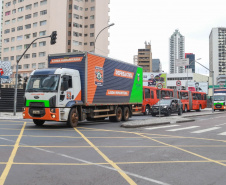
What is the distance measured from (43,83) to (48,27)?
190ft

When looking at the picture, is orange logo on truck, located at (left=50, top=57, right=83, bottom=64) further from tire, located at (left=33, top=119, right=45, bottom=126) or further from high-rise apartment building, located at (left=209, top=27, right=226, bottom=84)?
high-rise apartment building, located at (left=209, top=27, right=226, bottom=84)

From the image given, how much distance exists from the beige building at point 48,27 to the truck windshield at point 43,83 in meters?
55.3

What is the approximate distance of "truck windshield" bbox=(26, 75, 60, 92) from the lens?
42.9 ft

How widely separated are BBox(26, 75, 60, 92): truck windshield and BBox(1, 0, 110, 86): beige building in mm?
55345

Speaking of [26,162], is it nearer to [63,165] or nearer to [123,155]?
[63,165]

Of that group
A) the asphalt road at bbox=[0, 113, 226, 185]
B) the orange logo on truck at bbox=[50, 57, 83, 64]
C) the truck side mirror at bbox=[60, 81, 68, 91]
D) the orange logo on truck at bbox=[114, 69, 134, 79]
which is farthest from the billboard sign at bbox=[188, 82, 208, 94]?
the asphalt road at bbox=[0, 113, 226, 185]

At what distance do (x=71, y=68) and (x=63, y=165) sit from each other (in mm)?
9319

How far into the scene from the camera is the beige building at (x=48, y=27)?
6844cm

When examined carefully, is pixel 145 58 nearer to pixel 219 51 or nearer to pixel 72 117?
pixel 219 51

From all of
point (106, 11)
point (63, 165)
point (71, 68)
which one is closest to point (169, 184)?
point (63, 165)

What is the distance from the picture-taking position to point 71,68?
14.6m

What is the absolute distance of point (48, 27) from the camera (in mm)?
67625

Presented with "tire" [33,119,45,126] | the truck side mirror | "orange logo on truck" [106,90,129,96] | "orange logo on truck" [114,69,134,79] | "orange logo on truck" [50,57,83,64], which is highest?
"orange logo on truck" [50,57,83,64]

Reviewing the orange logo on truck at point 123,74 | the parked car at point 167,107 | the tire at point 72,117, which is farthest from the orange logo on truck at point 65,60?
the parked car at point 167,107
